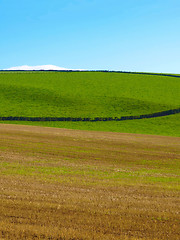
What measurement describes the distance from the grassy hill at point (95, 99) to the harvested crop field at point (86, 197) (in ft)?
96.2

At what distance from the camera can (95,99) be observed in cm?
7169

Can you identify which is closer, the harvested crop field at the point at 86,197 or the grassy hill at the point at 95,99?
the harvested crop field at the point at 86,197

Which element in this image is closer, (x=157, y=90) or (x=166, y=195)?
(x=166, y=195)

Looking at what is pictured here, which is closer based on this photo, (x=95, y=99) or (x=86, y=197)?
(x=86, y=197)

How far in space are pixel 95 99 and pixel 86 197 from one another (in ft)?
196

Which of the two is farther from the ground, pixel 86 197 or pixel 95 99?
pixel 95 99

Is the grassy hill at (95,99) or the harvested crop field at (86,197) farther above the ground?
the grassy hill at (95,99)

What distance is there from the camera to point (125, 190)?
46.5ft

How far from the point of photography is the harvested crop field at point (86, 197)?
9422 mm

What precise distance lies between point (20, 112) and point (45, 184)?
46.3 m

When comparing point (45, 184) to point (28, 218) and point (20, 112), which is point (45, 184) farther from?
point (20, 112)

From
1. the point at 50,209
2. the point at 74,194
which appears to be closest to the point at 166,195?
the point at 74,194

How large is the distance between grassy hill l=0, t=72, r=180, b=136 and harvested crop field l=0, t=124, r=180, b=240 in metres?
29.3

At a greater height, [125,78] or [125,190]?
[125,78]
